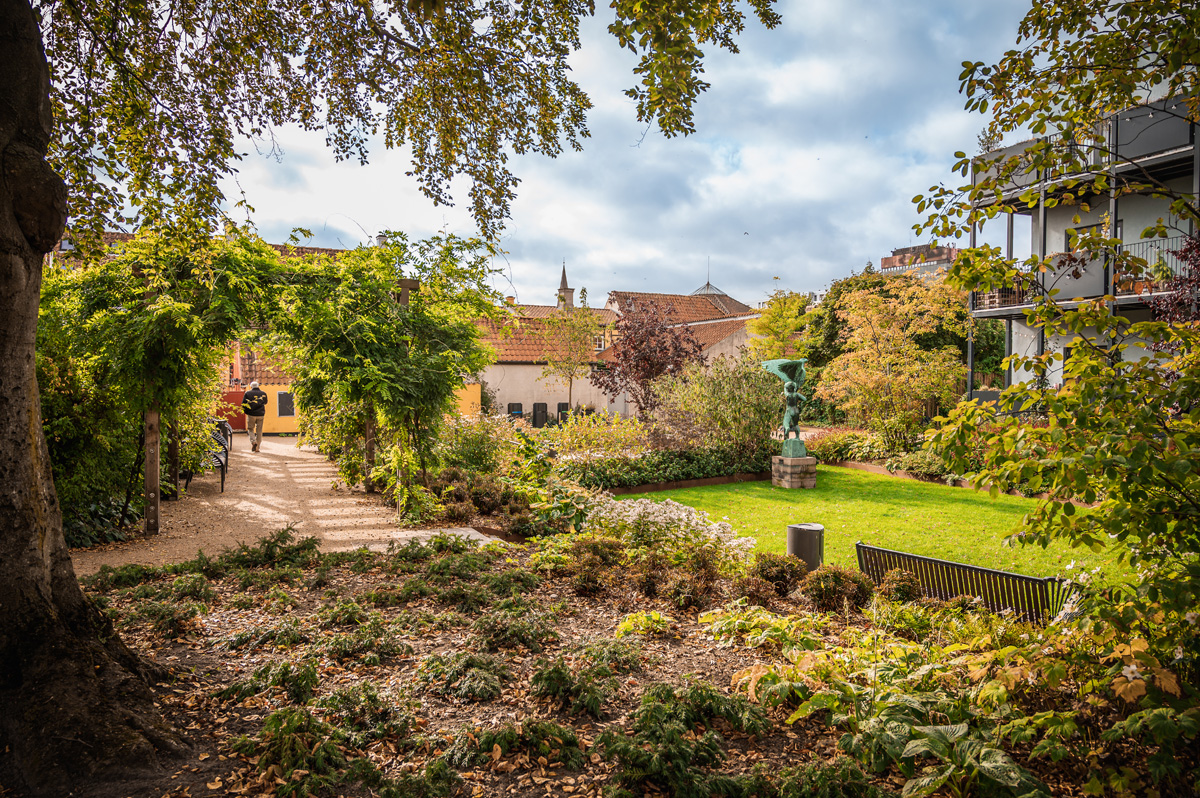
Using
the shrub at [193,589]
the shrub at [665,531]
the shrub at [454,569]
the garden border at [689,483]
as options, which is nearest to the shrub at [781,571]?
the shrub at [665,531]

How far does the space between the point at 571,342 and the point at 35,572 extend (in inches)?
932

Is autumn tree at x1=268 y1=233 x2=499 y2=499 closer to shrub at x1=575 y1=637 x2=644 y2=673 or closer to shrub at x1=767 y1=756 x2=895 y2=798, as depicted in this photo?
shrub at x1=575 y1=637 x2=644 y2=673

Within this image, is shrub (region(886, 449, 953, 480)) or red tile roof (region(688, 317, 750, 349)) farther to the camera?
red tile roof (region(688, 317, 750, 349))

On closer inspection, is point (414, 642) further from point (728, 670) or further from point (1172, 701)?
point (1172, 701)

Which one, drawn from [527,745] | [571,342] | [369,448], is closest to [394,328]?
[369,448]

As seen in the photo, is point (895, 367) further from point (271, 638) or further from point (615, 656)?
point (271, 638)

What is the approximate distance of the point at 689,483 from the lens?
513 inches

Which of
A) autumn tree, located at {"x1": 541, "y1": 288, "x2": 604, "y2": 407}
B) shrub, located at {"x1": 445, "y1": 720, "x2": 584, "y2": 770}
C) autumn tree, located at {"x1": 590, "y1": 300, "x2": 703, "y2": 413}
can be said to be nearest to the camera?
shrub, located at {"x1": 445, "y1": 720, "x2": 584, "y2": 770}

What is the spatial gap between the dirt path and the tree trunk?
188 mm

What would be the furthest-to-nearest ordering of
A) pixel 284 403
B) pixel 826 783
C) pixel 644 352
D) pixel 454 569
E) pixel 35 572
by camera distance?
pixel 284 403
pixel 644 352
pixel 454 569
pixel 35 572
pixel 826 783

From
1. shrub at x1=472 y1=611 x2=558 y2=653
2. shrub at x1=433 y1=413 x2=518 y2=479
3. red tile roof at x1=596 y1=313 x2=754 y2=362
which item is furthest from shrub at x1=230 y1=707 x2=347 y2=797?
red tile roof at x1=596 y1=313 x2=754 y2=362

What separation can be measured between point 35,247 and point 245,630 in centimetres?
249

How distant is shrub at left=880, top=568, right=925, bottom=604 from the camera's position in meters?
4.77

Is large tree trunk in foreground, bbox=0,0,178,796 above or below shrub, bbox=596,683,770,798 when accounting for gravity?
above
